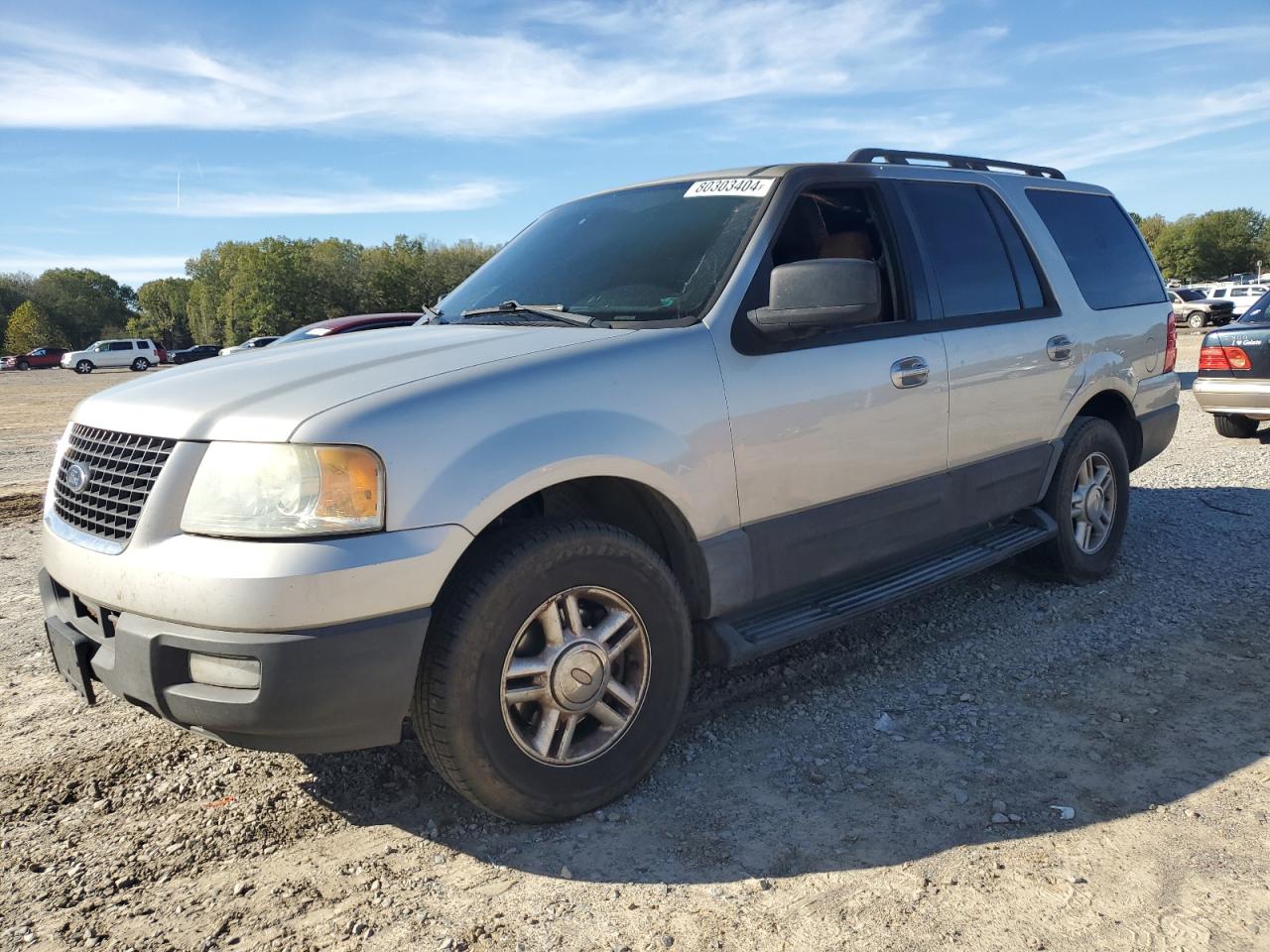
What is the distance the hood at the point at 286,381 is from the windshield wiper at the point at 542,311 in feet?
0.34

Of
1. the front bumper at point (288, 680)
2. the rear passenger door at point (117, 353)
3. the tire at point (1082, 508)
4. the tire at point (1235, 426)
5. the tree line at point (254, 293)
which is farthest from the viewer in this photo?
the tree line at point (254, 293)

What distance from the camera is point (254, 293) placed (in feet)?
269

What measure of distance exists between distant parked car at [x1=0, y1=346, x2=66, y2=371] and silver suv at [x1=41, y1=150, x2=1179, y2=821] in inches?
2713

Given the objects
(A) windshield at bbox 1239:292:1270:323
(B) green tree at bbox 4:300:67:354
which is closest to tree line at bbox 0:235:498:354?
(B) green tree at bbox 4:300:67:354

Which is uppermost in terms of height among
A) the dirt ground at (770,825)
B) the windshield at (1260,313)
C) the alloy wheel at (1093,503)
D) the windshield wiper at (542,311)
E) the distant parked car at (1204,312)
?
the windshield wiper at (542,311)

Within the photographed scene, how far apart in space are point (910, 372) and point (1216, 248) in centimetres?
10722

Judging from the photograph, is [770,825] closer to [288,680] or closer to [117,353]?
[288,680]

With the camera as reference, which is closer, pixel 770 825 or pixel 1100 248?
pixel 770 825

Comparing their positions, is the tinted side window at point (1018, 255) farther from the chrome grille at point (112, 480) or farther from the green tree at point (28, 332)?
the green tree at point (28, 332)

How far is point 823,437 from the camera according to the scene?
3.42 m

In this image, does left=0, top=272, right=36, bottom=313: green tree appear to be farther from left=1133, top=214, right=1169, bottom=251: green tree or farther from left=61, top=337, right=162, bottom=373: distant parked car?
left=1133, top=214, right=1169, bottom=251: green tree

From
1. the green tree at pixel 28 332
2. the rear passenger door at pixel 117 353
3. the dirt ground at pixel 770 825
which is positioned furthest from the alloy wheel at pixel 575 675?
the green tree at pixel 28 332

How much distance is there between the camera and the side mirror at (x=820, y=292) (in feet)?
10.3

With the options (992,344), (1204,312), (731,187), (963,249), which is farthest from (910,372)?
(1204,312)
